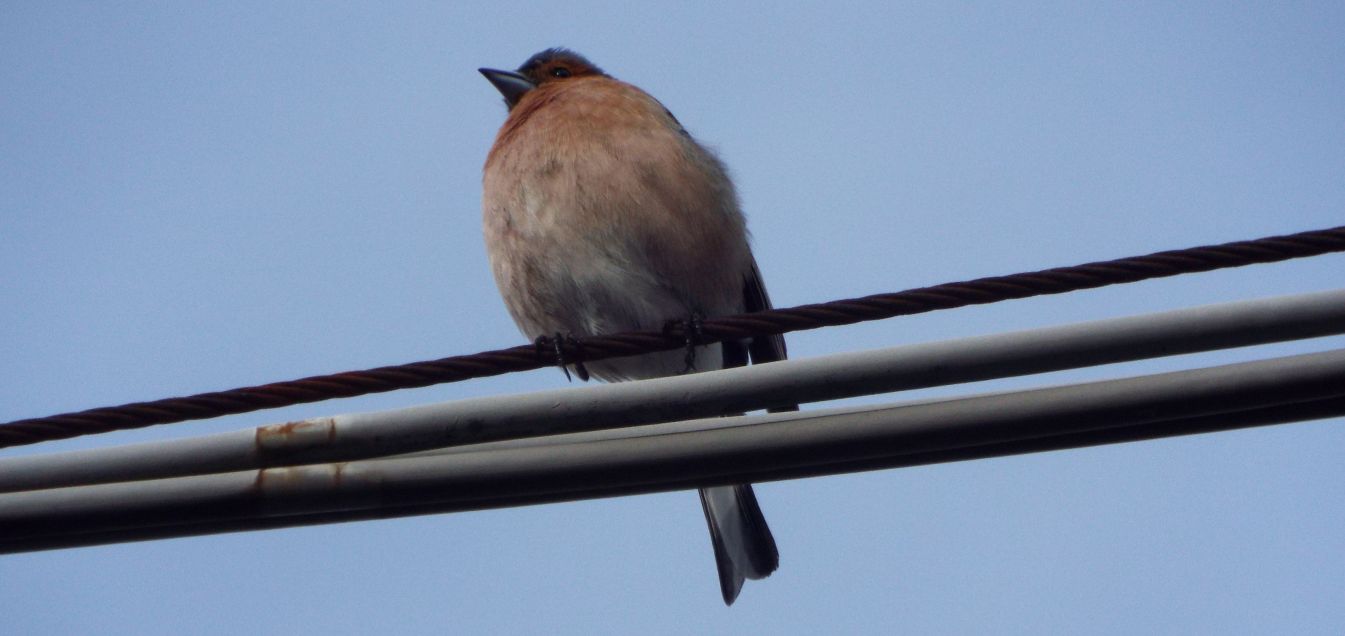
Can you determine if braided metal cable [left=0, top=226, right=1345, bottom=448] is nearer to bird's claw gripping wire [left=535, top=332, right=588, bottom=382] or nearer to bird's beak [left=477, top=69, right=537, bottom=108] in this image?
bird's claw gripping wire [left=535, top=332, right=588, bottom=382]

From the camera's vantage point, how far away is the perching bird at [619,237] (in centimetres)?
536

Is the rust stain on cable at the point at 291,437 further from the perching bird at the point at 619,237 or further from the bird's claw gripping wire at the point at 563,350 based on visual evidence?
the perching bird at the point at 619,237

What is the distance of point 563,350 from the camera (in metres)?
3.86

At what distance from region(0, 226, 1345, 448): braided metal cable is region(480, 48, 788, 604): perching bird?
228 centimetres

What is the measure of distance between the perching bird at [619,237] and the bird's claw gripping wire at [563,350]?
0.11 meters

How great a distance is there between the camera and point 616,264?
5367 mm

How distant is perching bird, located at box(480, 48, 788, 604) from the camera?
17.6ft

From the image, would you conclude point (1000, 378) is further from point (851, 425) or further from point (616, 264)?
point (616, 264)

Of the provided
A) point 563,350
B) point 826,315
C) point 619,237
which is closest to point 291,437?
point 826,315

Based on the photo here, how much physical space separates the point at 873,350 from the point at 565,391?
2.04 feet

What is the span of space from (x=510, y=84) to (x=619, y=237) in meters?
2.04

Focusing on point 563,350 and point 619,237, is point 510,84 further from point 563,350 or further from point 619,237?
→ point 563,350

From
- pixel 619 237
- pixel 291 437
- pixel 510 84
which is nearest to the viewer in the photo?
pixel 291 437

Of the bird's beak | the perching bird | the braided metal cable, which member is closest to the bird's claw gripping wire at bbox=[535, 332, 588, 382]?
the perching bird
